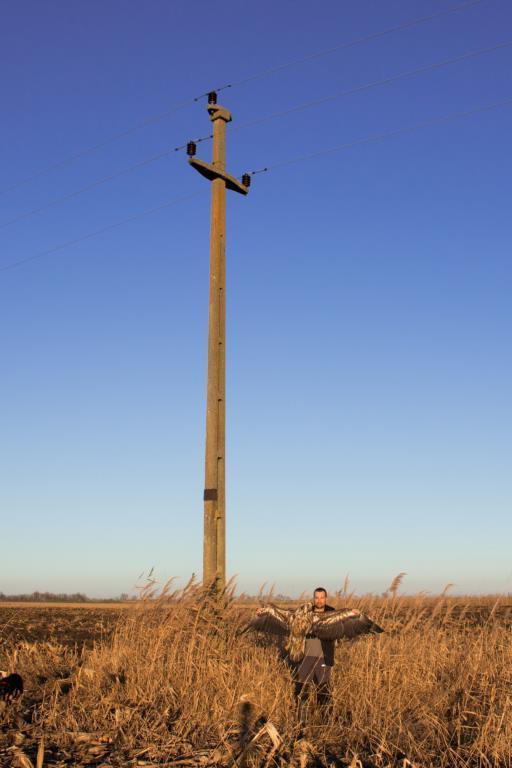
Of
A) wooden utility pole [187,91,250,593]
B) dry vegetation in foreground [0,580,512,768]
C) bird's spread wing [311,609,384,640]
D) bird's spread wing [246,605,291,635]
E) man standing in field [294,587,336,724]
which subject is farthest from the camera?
wooden utility pole [187,91,250,593]

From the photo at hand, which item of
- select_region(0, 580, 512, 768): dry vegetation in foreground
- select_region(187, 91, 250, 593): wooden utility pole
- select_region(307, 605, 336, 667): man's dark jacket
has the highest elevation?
select_region(187, 91, 250, 593): wooden utility pole

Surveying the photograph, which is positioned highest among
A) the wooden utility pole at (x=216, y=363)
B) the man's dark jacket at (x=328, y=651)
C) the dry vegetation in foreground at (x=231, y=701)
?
the wooden utility pole at (x=216, y=363)

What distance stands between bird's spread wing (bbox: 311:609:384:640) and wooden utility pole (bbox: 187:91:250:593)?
3225 millimetres

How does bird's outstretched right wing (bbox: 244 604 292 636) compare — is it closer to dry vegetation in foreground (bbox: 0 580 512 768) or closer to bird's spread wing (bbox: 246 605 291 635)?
bird's spread wing (bbox: 246 605 291 635)

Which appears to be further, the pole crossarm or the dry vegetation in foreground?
the pole crossarm

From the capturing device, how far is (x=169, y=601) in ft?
45.8

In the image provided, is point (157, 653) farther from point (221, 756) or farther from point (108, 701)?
point (221, 756)

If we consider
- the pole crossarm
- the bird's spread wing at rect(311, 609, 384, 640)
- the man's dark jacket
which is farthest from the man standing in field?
the pole crossarm

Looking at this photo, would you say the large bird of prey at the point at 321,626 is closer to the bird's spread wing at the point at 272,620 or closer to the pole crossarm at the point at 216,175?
the bird's spread wing at the point at 272,620

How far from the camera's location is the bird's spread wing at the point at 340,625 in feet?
36.1

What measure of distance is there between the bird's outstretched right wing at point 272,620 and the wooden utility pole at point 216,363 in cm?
227

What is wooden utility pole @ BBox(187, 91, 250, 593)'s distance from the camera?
1421 cm

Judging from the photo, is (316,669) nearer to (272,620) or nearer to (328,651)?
(328,651)

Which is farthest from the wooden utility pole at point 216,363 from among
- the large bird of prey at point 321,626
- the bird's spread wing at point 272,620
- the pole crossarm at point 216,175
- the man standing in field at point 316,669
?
the man standing in field at point 316,669
